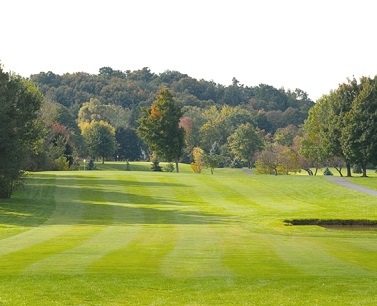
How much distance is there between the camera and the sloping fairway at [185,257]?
1315cm

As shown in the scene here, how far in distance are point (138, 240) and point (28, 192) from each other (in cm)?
3364

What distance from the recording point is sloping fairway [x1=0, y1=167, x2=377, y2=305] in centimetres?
1315

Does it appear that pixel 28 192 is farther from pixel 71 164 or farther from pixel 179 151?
pixel 71 164

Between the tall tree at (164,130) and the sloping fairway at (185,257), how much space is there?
133 feet

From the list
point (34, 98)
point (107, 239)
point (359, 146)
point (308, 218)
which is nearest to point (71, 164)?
point (34, 98)

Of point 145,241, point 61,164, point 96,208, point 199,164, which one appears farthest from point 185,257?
point 199,164

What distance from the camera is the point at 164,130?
86.9m

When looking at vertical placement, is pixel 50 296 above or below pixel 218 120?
below

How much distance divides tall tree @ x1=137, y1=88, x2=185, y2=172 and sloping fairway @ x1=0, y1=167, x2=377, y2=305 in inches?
1593

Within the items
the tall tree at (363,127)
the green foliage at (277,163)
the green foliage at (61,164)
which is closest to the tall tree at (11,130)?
the tall tree at (363,127)

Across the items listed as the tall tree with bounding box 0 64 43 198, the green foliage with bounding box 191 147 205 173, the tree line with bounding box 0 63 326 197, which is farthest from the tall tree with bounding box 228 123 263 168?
the tall tree with bounding box 0 64 43 198

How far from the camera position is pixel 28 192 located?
54844 millimetres

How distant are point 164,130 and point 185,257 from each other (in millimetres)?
69032

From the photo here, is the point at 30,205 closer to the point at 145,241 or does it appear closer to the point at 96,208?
the point at 96,208
